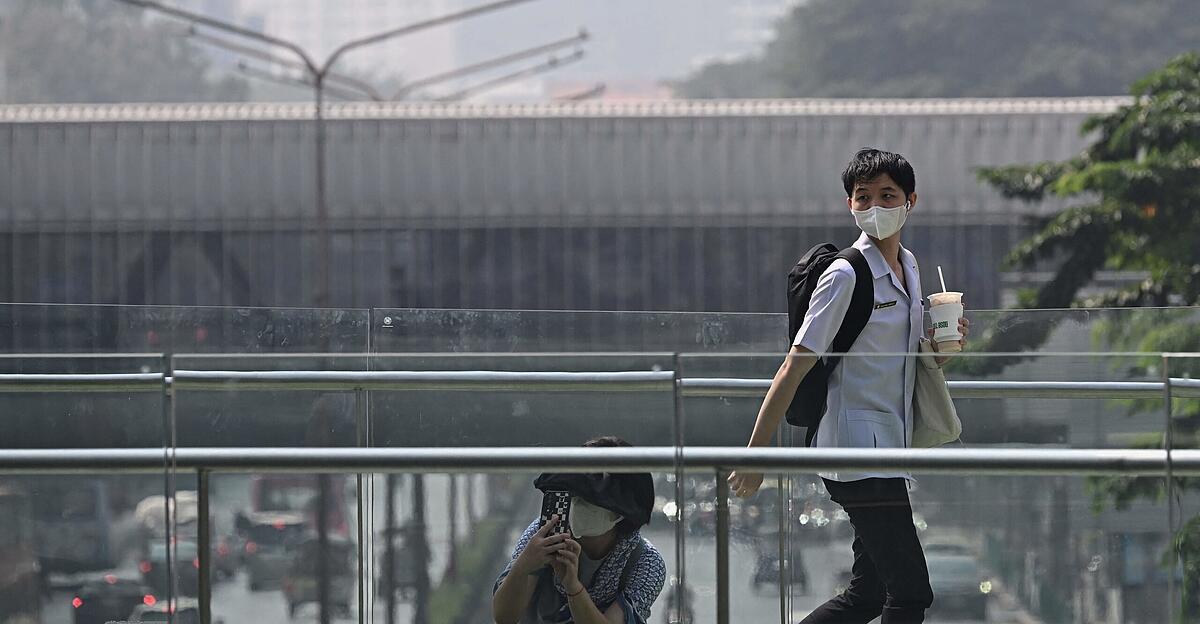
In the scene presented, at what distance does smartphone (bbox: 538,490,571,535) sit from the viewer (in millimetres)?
4398

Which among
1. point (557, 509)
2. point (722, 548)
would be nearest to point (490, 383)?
point (557, 509)

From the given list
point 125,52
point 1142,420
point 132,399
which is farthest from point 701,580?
point 125,52

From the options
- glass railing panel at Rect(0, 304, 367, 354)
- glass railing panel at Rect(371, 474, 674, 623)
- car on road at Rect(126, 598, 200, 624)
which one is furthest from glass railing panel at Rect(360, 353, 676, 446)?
glass railing panel at Rect(0, 304, 367, 354)

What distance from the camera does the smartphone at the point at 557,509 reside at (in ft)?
14.4

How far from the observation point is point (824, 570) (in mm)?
4574

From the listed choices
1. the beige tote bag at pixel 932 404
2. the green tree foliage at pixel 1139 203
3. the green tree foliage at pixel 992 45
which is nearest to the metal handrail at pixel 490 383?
the beige tote bag at pixel 932 404

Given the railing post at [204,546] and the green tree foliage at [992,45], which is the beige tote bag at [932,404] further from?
the green tree foliage at [992,45]

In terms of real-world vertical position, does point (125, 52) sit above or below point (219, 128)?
above

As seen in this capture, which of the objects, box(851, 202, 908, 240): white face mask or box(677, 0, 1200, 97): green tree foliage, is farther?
box(677, 0, 1200, 97): green tree foliage

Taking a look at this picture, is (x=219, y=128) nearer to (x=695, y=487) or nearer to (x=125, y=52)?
(x=695, y=487)

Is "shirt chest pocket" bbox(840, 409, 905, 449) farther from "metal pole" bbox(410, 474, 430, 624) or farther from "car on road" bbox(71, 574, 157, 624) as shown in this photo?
"car on road" bbox(71, 574, 157, 624)

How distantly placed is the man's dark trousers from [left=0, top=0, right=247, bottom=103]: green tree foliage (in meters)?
102

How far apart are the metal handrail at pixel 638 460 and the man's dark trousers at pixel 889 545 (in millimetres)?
153

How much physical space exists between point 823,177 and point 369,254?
9288 mm
